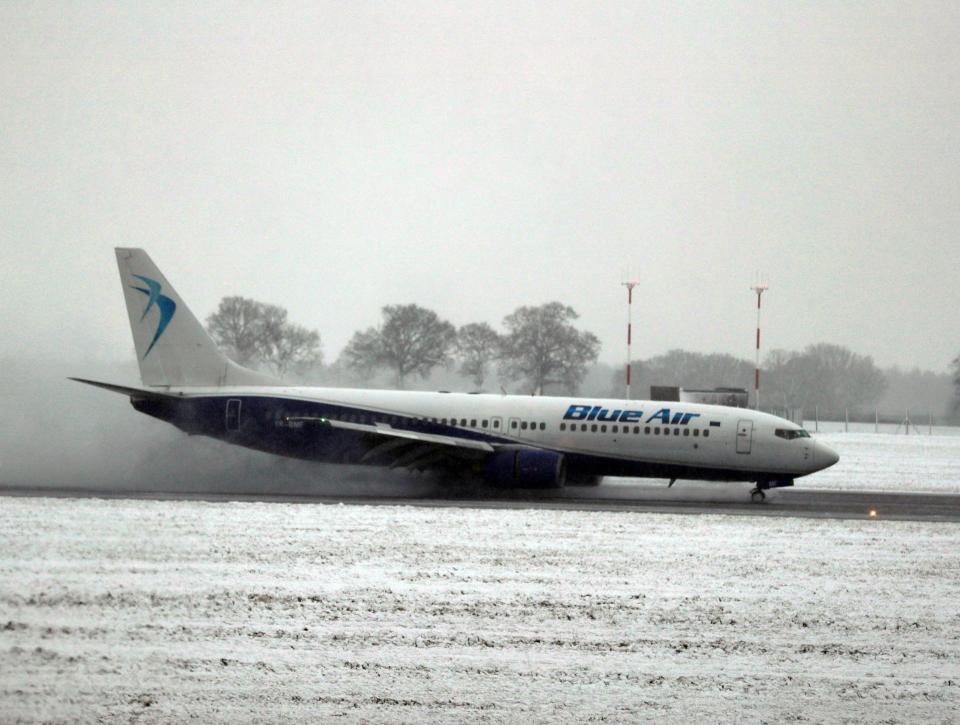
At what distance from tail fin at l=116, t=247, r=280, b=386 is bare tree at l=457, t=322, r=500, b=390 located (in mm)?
61258

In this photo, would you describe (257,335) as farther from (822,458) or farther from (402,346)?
(822,458)

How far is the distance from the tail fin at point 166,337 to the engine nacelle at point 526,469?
8.40 meters

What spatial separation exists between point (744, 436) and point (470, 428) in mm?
8212

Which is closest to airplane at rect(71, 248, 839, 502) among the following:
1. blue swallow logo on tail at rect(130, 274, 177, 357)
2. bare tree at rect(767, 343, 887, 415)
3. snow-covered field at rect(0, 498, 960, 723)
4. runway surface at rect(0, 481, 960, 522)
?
blue swallow logo on tail at rect(130, 274, 177, 357)

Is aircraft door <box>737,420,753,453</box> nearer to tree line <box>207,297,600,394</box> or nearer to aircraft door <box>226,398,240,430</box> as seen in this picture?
aircraft door <box>226,398,240,430</box>

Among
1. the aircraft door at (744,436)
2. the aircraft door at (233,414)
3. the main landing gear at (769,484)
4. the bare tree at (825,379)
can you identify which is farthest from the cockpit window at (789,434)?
the bare tree at (825,379)

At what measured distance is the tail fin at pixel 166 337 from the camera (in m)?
34.8

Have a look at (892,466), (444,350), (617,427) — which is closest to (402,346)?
(444,350)

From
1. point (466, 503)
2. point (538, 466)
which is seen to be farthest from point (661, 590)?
point (538, 466)

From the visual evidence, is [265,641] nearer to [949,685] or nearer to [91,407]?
[949,685]

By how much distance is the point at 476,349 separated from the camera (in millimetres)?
96500

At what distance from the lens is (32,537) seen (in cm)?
1878

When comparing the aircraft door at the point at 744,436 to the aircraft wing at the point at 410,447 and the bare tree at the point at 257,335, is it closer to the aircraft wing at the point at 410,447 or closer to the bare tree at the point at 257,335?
the aircraft wing at the point at 410,447

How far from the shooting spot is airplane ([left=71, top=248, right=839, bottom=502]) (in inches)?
1257
